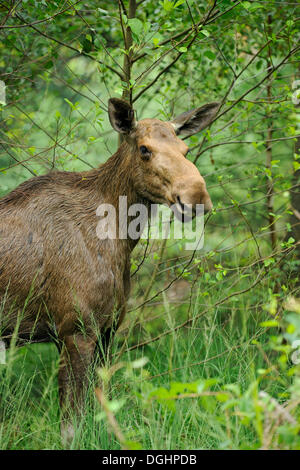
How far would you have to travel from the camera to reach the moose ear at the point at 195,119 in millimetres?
4504

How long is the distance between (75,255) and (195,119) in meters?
1.48

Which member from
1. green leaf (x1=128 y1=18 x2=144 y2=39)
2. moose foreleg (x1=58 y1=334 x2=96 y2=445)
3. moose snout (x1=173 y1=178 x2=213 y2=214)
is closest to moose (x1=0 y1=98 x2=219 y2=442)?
moose foreleg (x1=58 y1=334 x2=96 y2=445)

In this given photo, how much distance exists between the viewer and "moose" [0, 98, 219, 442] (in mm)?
4062

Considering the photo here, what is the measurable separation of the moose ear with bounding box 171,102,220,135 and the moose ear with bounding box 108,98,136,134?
411 mm

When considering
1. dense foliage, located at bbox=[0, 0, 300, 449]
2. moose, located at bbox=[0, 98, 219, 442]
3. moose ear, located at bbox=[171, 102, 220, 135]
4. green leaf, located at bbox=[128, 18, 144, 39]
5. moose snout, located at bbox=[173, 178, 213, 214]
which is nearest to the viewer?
dense foliage, located at bbox=[0, 0, 300, 449]

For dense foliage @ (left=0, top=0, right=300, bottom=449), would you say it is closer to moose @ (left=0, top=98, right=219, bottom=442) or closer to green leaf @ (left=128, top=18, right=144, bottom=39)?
green leaf @ (left=128, top=18, right=144, bottom=39)

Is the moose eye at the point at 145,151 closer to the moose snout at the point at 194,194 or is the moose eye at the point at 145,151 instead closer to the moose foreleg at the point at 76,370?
the moose snout at the point at 194,194

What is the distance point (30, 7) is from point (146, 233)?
2269 millimetres

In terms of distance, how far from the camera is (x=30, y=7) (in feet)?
16.6

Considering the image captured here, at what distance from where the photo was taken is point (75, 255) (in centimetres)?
414

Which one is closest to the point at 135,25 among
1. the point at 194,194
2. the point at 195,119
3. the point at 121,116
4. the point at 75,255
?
the point at 121,116

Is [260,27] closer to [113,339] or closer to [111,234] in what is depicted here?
[111,234]

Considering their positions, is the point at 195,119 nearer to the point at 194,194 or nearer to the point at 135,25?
the point at 135,25
